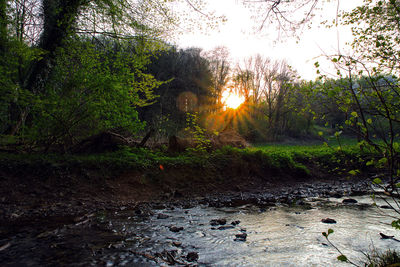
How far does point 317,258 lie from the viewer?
3598 mm

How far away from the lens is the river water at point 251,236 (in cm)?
353

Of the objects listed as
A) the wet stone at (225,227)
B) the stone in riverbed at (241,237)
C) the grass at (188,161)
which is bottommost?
the wet stone at (225,227)

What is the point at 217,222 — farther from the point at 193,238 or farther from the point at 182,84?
the point at 182,84

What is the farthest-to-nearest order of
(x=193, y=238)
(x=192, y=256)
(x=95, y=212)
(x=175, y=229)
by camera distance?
(x=95, y=212), (x=175, y=229), (x=193, y=238), (x=192, y=256)

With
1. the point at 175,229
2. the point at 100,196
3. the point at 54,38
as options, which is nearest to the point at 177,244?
the point at 175,229

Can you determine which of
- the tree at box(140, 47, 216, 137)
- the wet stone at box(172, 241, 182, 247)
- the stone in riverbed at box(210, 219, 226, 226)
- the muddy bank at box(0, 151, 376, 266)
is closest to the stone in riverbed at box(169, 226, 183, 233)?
the wet stone at box(172, 241, 182, 247)

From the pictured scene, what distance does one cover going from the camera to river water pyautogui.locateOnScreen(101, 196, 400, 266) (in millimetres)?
3529

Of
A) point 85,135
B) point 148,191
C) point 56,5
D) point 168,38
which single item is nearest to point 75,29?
point 56,5

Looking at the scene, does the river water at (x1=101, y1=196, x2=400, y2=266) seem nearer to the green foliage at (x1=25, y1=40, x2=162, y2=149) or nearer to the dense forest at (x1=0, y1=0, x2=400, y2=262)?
the dense forest at (x1=0, y1=0, x2=400, y2=262)

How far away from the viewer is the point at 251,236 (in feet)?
14.7

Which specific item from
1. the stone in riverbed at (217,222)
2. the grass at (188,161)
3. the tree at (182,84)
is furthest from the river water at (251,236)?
the tree at (182,84)

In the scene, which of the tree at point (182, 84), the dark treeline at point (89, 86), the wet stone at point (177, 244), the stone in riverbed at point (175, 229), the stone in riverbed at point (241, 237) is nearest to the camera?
the dark treeline at point (89, 86)

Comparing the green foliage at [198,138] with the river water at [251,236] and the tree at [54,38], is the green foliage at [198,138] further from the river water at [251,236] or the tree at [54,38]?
the river water at [251,236]

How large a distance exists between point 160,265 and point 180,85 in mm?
32901
